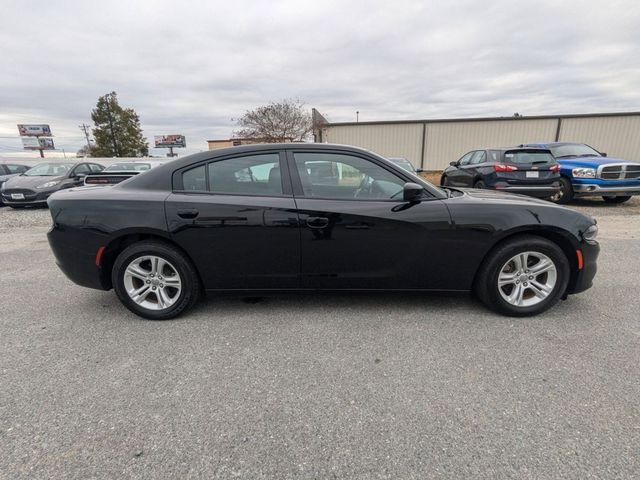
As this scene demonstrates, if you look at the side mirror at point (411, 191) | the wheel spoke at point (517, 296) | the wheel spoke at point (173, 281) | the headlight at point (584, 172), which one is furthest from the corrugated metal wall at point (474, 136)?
the wheel spoke at point (173, 281)

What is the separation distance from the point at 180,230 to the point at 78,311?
139 centimetres

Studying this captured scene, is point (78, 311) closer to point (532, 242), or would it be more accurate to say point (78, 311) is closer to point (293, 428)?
point (293, 428)

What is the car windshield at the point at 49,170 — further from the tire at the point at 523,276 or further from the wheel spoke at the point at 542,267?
the wheel spoke at the point at 542,267

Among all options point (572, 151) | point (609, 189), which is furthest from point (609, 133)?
point (609, 189)

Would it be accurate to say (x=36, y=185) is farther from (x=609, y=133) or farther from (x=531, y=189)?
(x=609, y=133)

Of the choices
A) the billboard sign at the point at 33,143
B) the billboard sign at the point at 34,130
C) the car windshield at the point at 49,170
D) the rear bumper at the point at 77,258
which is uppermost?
the billboard sign at the point at 34,130

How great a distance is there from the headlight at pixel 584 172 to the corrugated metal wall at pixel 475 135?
42.6ft

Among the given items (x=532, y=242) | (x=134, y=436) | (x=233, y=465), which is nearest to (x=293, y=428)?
(x=233, y=465)

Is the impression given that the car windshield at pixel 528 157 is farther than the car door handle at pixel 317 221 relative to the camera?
Yes

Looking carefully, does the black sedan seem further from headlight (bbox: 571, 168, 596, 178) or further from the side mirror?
headlight (bbox: 571, 168, 596, 178)

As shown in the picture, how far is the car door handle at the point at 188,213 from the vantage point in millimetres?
2871

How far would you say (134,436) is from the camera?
179 centimetres

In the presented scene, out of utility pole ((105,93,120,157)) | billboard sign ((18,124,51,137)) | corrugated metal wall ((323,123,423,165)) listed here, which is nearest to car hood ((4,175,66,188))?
corrugated metal wall ((323,123,423,165))

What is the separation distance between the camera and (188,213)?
2875 mm
